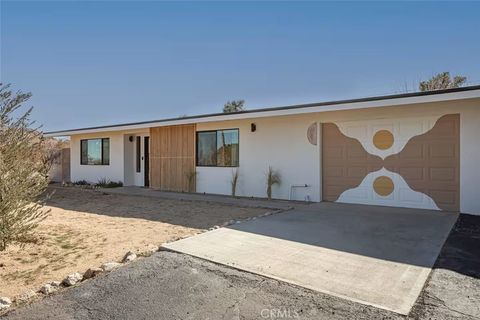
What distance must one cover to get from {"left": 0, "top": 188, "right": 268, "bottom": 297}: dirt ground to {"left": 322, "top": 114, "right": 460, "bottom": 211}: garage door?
2526 millimetres

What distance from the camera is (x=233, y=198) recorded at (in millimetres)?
10445

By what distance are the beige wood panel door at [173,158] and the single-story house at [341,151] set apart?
0.04 metres

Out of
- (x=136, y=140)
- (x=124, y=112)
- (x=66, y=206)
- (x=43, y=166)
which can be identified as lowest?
(x=66, y=206)

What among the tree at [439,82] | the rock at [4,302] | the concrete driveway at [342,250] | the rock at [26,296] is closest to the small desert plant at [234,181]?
the concrete driveway at [342,250]

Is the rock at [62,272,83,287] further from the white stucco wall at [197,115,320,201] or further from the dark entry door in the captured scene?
the dark entry door

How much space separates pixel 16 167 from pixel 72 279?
2070 mm

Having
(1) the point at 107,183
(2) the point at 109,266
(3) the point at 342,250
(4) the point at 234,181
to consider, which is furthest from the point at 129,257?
(1) the point at 107,183

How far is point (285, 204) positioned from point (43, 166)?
565cm

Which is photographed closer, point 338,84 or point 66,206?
point 66,206

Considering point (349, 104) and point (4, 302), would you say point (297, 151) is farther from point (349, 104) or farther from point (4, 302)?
point (4, 302)

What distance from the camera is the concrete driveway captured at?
3413 millimetres

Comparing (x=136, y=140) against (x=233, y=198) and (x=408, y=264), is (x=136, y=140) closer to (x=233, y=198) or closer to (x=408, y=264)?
(x=233, y=198)

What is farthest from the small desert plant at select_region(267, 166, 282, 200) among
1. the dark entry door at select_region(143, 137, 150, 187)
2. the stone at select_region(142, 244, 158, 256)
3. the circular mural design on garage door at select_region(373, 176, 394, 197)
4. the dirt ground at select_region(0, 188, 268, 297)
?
the dark entry door at select_region(143, 137, 150, 187)

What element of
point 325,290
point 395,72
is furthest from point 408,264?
point 395,72
